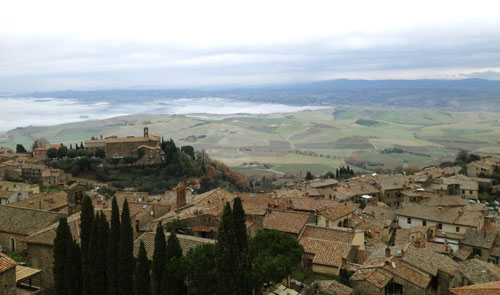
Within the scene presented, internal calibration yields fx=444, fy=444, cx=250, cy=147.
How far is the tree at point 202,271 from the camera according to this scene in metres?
18.4

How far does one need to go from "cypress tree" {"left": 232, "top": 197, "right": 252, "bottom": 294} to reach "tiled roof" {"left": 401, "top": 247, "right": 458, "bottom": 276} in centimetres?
890

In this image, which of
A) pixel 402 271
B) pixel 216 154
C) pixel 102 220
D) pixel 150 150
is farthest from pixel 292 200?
pixel 216 154

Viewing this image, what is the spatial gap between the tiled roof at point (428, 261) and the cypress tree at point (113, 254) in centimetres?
1407

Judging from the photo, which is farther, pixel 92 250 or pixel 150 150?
pixel 150 150

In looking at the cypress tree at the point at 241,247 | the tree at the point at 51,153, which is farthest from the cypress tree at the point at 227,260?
the tree at the point at 51,153

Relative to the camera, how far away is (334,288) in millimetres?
19203

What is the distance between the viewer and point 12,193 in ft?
144

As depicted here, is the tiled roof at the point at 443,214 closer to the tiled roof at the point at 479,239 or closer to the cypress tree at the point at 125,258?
the tiled roof at the point at 479,239

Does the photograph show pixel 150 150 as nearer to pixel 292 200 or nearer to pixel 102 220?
pixel 292 200

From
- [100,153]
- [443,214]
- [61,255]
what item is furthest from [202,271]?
[100,153]

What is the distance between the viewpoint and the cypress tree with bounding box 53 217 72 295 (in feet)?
70.3

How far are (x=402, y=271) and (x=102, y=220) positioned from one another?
14.6 metres

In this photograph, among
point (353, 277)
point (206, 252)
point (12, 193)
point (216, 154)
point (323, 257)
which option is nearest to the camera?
point (206, 252)

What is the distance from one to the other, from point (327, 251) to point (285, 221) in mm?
5333
